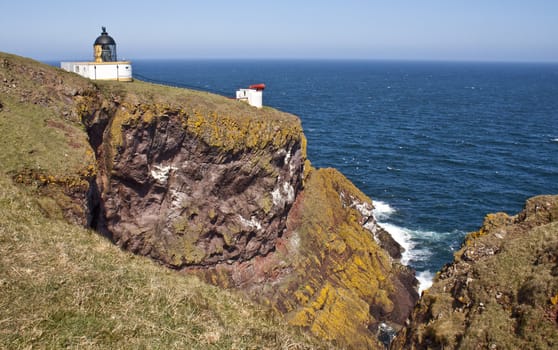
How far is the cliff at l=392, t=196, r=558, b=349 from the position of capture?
16.1 metres

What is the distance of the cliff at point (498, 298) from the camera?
52.7 feet

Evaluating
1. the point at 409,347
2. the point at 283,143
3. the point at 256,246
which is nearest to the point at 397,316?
the point at 256,246

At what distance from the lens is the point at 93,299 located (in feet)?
49.8

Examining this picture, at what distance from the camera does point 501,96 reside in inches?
7160

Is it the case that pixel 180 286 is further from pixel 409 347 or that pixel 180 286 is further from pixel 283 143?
pixel 283 143

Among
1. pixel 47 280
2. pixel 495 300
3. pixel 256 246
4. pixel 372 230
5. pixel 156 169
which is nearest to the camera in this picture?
pixel 47 280

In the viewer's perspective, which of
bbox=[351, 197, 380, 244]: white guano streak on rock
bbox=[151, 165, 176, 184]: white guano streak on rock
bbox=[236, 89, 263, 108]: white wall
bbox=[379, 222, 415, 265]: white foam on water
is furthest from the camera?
bbox=[379, 222, 415, 265]: white foam on water

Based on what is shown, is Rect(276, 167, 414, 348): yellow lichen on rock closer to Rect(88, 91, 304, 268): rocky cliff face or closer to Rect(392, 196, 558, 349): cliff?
Rect(88, 91, 304, 268): rocky cliff face

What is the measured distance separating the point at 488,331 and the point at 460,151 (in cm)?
8170

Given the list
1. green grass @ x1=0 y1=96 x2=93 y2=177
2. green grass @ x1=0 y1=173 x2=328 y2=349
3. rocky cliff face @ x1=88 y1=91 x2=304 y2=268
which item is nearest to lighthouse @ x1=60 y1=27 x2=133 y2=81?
rocky cliff face @ x1=88 y1=91 x2=304 y2=268

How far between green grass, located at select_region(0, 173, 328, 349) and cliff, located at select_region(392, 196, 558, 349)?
637 centimetres

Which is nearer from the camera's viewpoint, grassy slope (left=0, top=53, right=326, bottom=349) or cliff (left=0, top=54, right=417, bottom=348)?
grassy slope (left=0, top=53, right=326, bottom=349)

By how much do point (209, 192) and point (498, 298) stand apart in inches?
1068

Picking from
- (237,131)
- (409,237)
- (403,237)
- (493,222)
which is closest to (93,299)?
(493,222)
